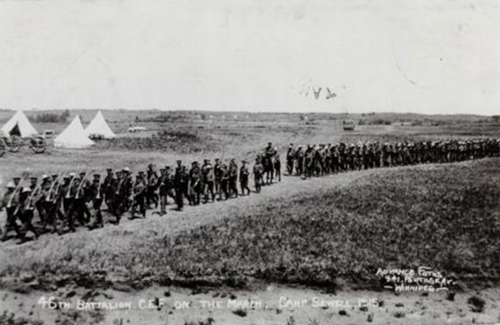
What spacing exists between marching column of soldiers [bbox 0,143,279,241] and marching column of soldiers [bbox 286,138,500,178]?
4.21m

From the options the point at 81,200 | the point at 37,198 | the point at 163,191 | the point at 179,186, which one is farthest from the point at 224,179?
the point at 37,198

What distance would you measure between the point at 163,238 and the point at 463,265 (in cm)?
652

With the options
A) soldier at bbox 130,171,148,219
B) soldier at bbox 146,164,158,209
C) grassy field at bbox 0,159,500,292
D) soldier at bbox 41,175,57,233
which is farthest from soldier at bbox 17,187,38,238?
soldier at bbox 146,164,158,209

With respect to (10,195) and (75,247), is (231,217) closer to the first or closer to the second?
(75,247)

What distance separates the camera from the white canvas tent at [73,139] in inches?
1026

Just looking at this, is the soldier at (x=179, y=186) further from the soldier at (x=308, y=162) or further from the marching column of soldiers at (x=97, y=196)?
the soldier at (x=308, y=162)

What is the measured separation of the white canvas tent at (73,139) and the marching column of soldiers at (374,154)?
10.7m

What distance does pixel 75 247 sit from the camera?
34.7 ft

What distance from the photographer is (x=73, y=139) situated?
2625cm

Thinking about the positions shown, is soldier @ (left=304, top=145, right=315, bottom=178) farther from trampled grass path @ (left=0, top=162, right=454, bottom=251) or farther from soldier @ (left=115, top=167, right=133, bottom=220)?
soldier @ (left=115, top=167, right=133, bottom=220)

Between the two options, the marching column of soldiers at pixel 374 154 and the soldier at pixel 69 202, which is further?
the marching column of soldiers at pixel 374 154

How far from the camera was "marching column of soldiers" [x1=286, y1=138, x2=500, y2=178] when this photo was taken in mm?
20297

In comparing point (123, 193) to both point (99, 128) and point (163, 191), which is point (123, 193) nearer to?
point (163, 191)

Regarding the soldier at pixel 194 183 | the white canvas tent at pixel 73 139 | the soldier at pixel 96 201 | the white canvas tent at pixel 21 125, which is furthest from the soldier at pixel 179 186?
the white canvas tent at pixel 21 125
